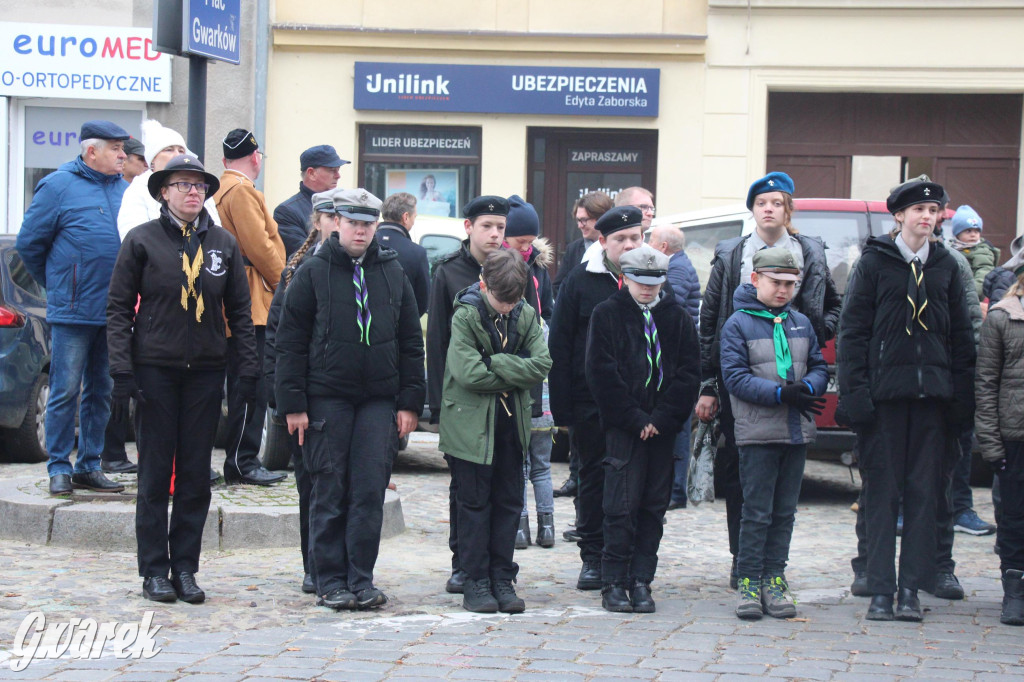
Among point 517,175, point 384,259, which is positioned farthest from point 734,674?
point 517,175

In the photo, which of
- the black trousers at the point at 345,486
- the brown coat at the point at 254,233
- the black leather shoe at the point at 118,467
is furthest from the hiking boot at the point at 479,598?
the black leather shoe at the point at 118,467

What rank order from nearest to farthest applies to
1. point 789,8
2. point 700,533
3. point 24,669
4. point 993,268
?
point 24,669
point 700,533
point 993,268
point 789,8

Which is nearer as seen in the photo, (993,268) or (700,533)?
(700,533)

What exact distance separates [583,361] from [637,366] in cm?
56

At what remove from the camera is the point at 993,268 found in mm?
9484

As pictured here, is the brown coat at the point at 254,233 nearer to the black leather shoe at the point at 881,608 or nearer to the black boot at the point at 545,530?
the black boot at the point at 545,530

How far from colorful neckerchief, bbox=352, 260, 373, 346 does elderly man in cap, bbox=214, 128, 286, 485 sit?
5.63ft

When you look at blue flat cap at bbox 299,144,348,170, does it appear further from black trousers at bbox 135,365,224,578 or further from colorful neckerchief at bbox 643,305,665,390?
colorful neckerchief at bbox 643,305,665,390

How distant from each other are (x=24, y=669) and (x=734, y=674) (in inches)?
106

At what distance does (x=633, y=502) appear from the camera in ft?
20.7

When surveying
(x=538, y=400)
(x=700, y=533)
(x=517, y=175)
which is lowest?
(x=700, y=533)

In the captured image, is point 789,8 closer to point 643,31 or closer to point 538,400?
point 643,31

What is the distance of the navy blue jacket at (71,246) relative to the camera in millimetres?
7645

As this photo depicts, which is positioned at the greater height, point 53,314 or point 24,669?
point 53,314
